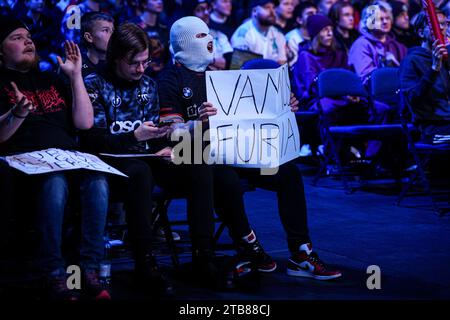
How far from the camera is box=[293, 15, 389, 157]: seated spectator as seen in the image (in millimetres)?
8406

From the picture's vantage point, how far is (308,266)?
4.52 meters

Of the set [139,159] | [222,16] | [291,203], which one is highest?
[222,16]

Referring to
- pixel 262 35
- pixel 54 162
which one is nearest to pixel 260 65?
pixel 54 162

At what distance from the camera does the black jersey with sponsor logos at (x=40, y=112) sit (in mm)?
4223

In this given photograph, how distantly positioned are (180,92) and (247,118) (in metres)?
0.47

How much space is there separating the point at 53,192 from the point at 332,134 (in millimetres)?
4528

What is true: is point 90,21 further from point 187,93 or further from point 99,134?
point 99,134

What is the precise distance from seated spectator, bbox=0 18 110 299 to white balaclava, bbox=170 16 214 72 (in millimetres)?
744

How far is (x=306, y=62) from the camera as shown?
895 cm

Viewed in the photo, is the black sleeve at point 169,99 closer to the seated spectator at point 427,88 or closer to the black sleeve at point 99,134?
the black sleeve at point 99,134

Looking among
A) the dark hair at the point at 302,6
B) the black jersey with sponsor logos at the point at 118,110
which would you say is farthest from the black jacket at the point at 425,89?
the dark hair at the point at 302,6

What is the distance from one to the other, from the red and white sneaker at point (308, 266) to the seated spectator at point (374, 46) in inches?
184

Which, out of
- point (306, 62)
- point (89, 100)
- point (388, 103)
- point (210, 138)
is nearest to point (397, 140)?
point (388, 103)

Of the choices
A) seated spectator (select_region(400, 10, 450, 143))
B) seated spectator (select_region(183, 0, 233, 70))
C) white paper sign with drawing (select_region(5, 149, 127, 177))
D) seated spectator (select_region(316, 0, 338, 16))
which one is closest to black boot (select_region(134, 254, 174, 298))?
white paper sign with drawing (select_region(5, 149, 127, 177))
